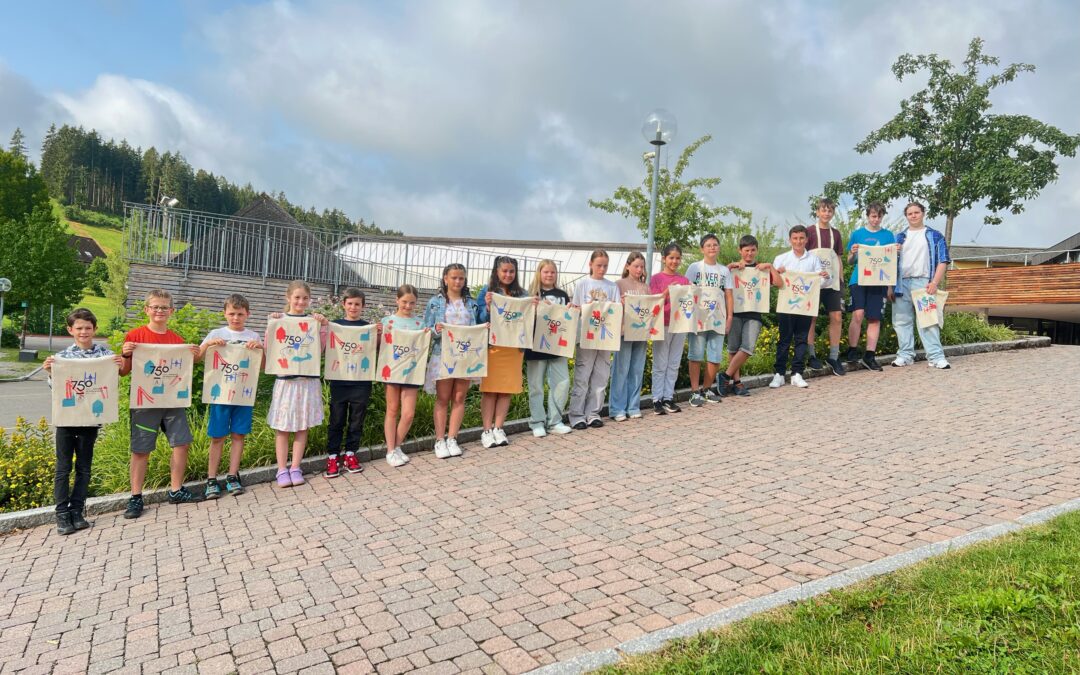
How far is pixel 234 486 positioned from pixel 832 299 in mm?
8723

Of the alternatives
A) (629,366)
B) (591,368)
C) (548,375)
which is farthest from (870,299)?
(548,375)

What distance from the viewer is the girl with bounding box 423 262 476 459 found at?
796 centimetres

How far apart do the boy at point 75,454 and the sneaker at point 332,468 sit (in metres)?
2.12

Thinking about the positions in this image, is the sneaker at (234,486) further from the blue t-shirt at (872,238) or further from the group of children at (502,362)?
the blue t-shirt at (872,238)

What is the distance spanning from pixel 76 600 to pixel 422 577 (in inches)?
92.6

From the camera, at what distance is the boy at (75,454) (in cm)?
627

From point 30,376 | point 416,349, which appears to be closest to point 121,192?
point 30,376

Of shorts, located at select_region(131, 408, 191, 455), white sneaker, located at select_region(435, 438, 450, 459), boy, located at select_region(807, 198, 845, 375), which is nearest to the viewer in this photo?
shorts, located at select_region(131, 408, 191, 455)

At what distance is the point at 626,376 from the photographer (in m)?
9.38

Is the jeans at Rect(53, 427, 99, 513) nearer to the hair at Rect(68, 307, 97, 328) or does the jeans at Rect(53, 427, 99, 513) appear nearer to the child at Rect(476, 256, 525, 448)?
the hair at Rect(68, 307, 97, 328)

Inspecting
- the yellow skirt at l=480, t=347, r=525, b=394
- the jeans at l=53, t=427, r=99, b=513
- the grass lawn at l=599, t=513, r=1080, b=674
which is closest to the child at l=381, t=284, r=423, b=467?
the yellow skirt at l=480, t=347, r=525, b=394

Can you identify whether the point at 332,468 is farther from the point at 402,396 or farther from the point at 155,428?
the point at 155,428

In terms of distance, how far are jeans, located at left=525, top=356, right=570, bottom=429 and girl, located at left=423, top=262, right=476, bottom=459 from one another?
3.17 feet

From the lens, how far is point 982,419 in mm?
8102
